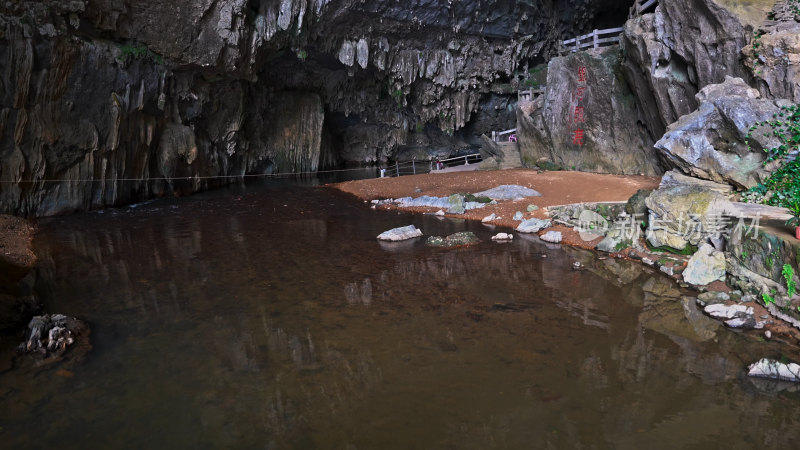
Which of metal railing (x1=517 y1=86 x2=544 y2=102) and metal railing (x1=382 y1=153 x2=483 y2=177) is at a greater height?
metal railing (x1=517 y1=86 x2=544 y2=102)

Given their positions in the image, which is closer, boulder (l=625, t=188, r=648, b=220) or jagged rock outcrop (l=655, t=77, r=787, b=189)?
jagged rock outcrop (l=655, t=77, r=787, b=189)

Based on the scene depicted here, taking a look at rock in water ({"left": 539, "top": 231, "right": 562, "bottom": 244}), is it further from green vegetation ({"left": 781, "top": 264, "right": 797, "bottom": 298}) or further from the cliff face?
the cliff face

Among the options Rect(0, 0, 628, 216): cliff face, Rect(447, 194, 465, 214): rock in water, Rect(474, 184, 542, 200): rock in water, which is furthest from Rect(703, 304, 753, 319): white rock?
Rect(0, 0, 628, 216): cliff face

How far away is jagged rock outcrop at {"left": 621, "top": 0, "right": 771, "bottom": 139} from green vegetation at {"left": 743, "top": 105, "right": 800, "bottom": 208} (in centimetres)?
175

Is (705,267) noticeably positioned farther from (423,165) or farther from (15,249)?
(423,165)

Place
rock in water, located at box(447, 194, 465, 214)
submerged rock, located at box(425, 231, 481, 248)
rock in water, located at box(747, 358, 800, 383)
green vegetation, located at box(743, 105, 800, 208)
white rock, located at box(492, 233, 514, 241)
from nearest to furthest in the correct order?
rock in water, located at box(747, 358, 800, 383), green vegetation, located at box(743, 105, 800, 208), submerged rock, located at box(425, 231, 481, 248), white rock, located at box(492, 233, 514, 241), rock in water, located at box(447, 194, 465, 214)

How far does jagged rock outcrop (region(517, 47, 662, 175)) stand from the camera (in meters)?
17.0

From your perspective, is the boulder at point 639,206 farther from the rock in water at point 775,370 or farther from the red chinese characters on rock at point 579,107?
the red chinese characters on rock at point 579,107

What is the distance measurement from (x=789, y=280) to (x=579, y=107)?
534 inches

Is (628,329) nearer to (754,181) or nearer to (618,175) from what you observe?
(754,181)

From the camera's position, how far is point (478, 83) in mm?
26859

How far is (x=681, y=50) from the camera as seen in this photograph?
42.0 ft

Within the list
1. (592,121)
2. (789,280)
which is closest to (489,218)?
(789,280)

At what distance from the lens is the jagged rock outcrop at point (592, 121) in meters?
17.0
